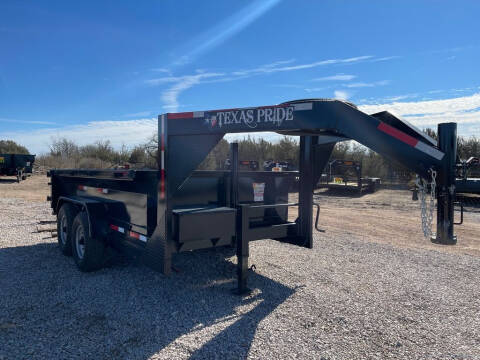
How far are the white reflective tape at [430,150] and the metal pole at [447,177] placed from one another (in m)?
0.04

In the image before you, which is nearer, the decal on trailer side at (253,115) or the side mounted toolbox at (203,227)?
the decal on trailer side at (253,115)

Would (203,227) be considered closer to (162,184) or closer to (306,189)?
(162,184)

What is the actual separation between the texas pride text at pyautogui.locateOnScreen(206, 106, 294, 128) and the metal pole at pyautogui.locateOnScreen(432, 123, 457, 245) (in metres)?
1.27

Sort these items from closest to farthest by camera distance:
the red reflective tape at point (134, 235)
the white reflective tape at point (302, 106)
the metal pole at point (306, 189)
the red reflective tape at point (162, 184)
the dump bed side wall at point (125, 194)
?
the white reflective tape at point (302, 106)
the red reflective tape at point (162, 184)
the dump bed side wall at point (125, 194)
the red reflective tape at point (134, 235)
the metal pole at point (306, 189)

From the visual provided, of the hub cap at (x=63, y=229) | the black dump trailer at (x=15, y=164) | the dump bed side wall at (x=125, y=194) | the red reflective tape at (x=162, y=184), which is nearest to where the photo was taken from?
the red reflective tape at (x=162, y=184)

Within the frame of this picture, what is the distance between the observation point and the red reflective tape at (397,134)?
3.09 meters

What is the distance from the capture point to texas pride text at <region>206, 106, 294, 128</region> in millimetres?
3482

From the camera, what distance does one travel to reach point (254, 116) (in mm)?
3559

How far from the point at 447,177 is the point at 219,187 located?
2.58 metres

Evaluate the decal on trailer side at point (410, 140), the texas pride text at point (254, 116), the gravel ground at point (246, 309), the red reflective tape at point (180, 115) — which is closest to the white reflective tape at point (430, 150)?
the decal on trailer side at point (410, 140)

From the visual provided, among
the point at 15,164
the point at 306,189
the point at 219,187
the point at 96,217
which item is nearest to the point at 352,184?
the point at 306,189

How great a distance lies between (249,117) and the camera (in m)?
3.56

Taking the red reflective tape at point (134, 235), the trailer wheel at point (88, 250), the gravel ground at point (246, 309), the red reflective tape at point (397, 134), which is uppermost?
the red reflective tape at point (397, 134)

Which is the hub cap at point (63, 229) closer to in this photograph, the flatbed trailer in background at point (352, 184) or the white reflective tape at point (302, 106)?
the white reflective tape at point (302, 106)
